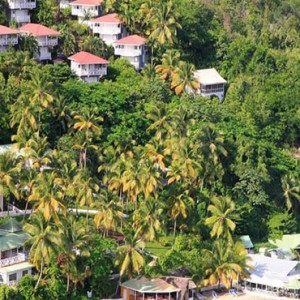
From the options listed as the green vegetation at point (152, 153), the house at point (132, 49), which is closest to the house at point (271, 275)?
the green vegetation at point (152, 153)

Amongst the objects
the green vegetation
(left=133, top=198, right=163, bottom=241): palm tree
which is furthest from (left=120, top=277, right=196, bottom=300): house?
(left=133, top=198, right=163, bottom=241): palm tree

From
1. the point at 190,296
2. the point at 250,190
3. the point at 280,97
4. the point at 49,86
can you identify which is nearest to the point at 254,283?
the point at 190,296

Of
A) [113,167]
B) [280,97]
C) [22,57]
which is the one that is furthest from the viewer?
[280,97]

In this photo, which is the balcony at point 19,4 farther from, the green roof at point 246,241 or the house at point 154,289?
the house at point 154,289

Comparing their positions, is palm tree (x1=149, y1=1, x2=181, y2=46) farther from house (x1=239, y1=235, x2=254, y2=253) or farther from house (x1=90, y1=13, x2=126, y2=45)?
house (x1=239, y1=235, x2=254, y2=253)

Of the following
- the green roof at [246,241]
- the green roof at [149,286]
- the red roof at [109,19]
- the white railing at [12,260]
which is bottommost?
the green roof at [149,286]

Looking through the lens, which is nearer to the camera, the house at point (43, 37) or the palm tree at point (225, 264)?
the palm tree at point (225, 264)

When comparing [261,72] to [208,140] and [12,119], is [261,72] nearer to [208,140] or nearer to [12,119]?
[208,140]
